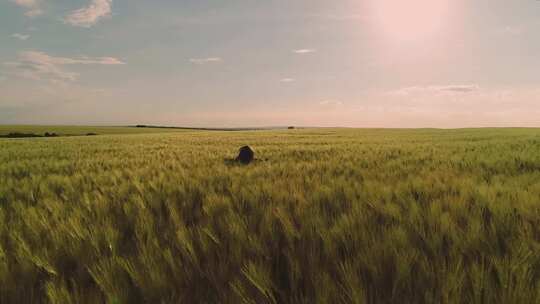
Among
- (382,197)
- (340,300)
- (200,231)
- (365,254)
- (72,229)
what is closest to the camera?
(340,300)

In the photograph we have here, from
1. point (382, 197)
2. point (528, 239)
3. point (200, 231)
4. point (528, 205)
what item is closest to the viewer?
point (528, 239)

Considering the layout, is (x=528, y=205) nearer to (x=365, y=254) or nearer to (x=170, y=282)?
(x=365, y=254)

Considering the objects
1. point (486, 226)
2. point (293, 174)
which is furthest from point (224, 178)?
point (486, 226)

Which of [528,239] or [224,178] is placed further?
[224,178]

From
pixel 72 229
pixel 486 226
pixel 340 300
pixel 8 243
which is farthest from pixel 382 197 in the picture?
pixel 8 243

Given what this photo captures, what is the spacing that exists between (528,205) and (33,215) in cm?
320

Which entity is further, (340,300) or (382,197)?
(382,197)

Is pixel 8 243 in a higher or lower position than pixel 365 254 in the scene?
lower

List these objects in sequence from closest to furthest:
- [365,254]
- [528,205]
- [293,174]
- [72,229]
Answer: [365,254] → [72,229] → [528,205] → [293,174]

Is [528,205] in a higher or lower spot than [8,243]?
higher

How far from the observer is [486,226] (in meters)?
1.51

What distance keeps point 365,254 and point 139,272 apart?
90 cm

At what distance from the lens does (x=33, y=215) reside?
5.94ft

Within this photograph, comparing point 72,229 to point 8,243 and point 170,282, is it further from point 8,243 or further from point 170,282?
point 170,282
